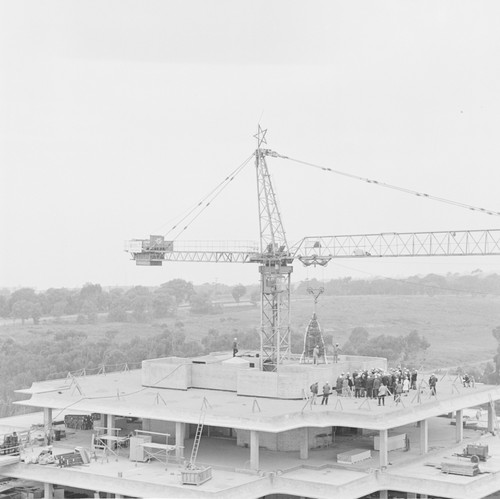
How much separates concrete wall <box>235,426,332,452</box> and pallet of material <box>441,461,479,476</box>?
24.6ft

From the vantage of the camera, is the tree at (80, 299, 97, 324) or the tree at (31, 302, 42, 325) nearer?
the tree at (31, 302, 42, 325)

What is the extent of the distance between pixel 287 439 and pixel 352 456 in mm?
4190

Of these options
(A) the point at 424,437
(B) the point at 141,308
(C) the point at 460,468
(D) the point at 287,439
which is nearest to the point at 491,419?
(A) the point at 424,437

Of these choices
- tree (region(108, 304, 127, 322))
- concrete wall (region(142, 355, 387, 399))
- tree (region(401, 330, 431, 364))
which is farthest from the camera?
tree (region(108, 304, 127, 322))

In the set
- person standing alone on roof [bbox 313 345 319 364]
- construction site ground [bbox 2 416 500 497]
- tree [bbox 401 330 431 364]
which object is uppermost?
person standing alone on roof [bbox 313 345 319 364]

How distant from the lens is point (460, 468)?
42906 millimetres

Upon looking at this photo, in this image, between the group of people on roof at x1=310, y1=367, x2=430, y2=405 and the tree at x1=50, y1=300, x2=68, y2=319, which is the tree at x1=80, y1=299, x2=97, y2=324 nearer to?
the tree at x1=50, y1=300, x2=68, y2=319

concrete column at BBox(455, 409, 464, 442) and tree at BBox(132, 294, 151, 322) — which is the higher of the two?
tree at BBox(132, 294, 151, 322)

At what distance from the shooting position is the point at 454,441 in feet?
167

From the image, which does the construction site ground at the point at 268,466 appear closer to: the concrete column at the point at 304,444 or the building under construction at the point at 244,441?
the building under construction at the point at 244,441

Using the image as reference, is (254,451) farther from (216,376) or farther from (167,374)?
(167,374)

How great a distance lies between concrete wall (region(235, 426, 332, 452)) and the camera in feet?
154

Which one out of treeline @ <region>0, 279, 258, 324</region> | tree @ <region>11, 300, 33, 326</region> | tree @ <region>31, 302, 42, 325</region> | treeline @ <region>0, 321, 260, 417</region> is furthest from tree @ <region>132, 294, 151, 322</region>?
treeline @ <region>0, 321, 260, 417</region>

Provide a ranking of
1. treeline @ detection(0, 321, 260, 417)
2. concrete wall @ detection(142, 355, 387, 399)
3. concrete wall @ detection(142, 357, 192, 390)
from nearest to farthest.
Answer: concrete wall @ detection(142, 355, 387, 399)
concrete wall @ detection(142, 357, 192, 390)
treeline @ detection(0, 321, 260, 417)
